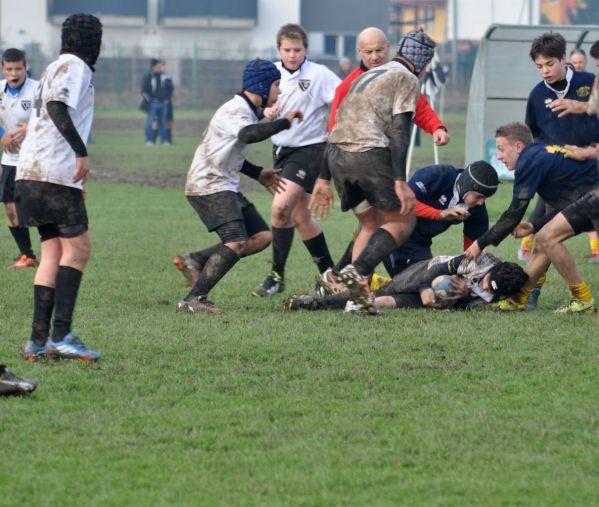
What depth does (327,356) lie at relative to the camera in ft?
23.4

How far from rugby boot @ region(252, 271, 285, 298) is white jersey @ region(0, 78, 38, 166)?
120 inches

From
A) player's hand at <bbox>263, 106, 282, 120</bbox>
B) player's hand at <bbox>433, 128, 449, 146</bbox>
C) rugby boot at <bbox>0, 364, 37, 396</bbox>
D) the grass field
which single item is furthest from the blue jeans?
rugby boot at <bbox>0, 364, 37, 396</bbox>

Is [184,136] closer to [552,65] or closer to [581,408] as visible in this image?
[552,65]

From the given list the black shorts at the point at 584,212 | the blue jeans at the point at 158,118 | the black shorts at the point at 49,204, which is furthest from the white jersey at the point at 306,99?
the blue jeans at the point at 158,118

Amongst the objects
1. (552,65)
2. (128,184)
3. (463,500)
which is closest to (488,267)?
(552,65)

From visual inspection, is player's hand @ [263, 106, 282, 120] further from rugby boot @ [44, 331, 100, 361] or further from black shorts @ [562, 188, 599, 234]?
rugby boot @ [44, 331, 100, 361]

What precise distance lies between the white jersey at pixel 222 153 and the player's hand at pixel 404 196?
1.13 m

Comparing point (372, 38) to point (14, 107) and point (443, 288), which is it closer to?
point (443, 288)

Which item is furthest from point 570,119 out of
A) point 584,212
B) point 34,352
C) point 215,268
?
point 34,352

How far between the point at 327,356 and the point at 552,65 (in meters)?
3.38

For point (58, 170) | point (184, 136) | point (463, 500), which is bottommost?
point (184, 136)

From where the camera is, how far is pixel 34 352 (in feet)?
23.1

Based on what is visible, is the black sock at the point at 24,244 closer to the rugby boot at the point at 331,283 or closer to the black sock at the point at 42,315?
the rugby boot at the point at 331,283

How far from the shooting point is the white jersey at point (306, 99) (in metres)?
10.3
